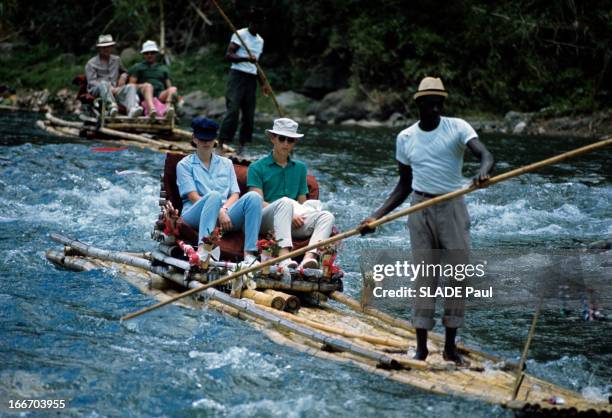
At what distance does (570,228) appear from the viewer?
1018 cm

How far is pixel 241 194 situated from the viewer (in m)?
7.16

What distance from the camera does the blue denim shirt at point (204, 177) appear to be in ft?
22.1

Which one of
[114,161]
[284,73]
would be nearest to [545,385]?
[114,161]

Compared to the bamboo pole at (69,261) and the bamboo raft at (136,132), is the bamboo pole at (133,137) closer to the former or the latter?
the bamboo raft at (136,132)

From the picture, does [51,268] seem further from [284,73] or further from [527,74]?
[284,73]

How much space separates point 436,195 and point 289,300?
4.61ft

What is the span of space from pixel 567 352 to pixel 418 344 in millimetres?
1270

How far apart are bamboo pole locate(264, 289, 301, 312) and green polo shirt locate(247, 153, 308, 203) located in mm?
975

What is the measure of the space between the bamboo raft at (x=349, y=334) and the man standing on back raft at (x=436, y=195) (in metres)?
0.22

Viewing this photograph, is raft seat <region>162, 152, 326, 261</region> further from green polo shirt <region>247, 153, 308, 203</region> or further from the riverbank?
the riverbank

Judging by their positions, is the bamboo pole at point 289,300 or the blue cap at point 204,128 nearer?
the bamboo pole at point 289,300

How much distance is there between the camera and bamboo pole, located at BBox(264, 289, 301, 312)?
19.7ft

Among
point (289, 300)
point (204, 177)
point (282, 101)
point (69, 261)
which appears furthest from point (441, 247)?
point (282, 101)

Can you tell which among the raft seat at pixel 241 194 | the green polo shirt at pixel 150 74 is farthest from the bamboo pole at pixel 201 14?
the raft seat at pixel 241 194
